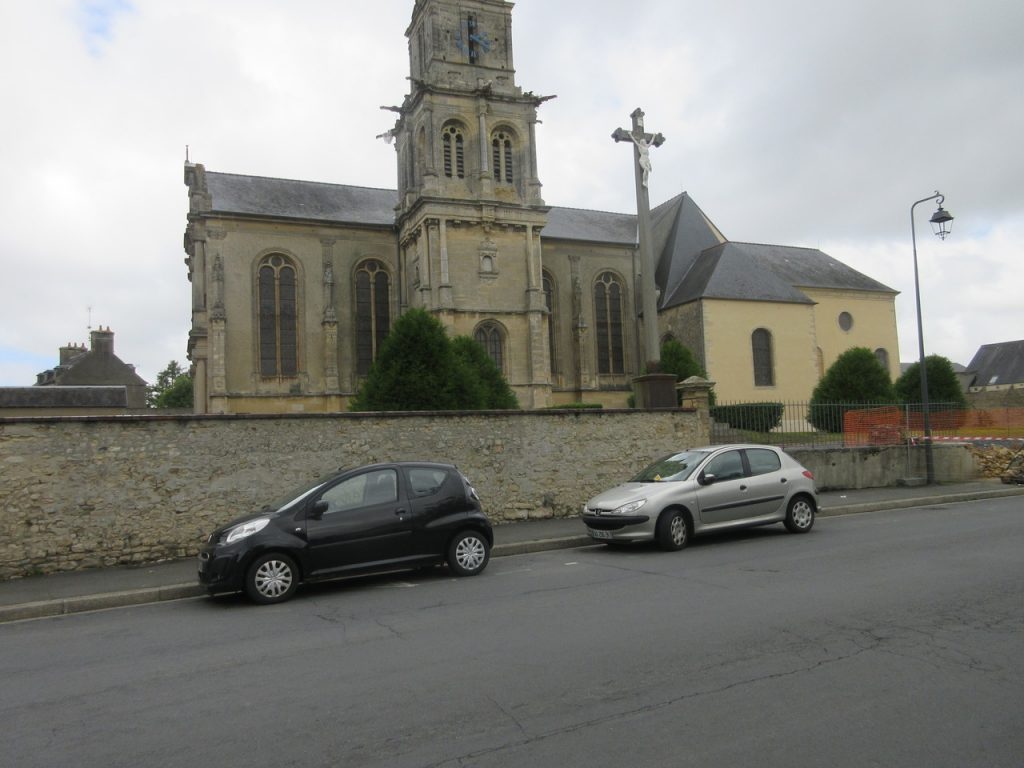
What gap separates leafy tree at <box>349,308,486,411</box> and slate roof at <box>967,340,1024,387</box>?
67002 mm

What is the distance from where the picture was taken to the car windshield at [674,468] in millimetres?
11734

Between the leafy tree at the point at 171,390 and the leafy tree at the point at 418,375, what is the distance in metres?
47.2

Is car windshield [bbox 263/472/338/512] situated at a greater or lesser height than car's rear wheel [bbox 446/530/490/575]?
greater

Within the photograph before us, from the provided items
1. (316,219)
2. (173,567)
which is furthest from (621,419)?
(316,219)

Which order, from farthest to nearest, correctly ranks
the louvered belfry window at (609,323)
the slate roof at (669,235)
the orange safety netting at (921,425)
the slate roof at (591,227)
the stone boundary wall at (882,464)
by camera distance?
the slate roof at (591,227), the louvered belfry window at (609,323), the slate roof at (669,235), the orange safety netting at (921,425), the stone boundary wall at (882,464)

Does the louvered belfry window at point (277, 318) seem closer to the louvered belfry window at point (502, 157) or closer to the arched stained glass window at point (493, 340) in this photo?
the arched stained glass window at point (493, 340)

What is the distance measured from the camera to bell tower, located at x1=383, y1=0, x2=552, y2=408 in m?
33.1

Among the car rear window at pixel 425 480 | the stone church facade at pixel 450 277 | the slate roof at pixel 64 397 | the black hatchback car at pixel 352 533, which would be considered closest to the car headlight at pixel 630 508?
the black hatchback car at pixel 352 533

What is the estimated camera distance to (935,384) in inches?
1198

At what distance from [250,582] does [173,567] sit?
3.27m

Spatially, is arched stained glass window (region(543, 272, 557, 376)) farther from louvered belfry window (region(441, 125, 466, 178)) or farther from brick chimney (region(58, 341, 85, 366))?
brick chimney (region(58, 341, 85, 366))

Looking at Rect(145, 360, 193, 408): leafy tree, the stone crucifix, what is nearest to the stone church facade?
the stone crucifix

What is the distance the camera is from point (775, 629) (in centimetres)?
631

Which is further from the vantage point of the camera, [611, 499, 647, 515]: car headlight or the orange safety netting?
→ the orange safety netting
